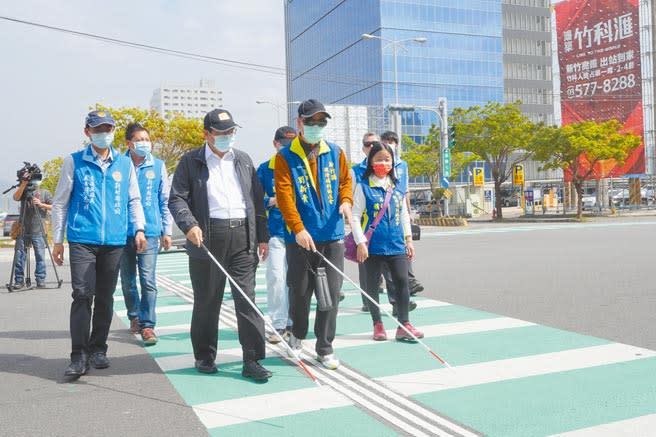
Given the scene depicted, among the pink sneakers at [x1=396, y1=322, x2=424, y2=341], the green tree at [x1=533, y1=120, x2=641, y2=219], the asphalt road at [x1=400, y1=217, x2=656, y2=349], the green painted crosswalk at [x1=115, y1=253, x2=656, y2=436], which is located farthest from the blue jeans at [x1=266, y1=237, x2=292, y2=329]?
the green tree at [x1=533, y1=120, x2=641, y2=219]

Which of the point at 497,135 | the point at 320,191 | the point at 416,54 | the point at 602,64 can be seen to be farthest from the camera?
the point at 416,54

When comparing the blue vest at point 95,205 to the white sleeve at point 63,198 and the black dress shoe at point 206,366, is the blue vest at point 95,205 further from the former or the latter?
the black dress shoe at point 206,366

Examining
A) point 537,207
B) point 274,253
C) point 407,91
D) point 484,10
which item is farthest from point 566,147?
point 484,10

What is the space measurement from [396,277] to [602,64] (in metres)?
48.3

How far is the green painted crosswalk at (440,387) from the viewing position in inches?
146

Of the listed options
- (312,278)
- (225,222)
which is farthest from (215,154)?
(312,278)

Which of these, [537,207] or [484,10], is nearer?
[537,207]

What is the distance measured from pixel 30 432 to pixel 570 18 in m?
53.5

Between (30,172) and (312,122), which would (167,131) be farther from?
(312,122)

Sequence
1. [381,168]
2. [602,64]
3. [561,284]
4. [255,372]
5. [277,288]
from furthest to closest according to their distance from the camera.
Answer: [602,64], [561,284], [277,288], [381,168], [255,372]

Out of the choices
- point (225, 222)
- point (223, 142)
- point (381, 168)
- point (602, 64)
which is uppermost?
point (602, 64)

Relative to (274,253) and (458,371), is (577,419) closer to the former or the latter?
(458,371)

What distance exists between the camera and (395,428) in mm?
3654

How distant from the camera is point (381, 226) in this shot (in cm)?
595
